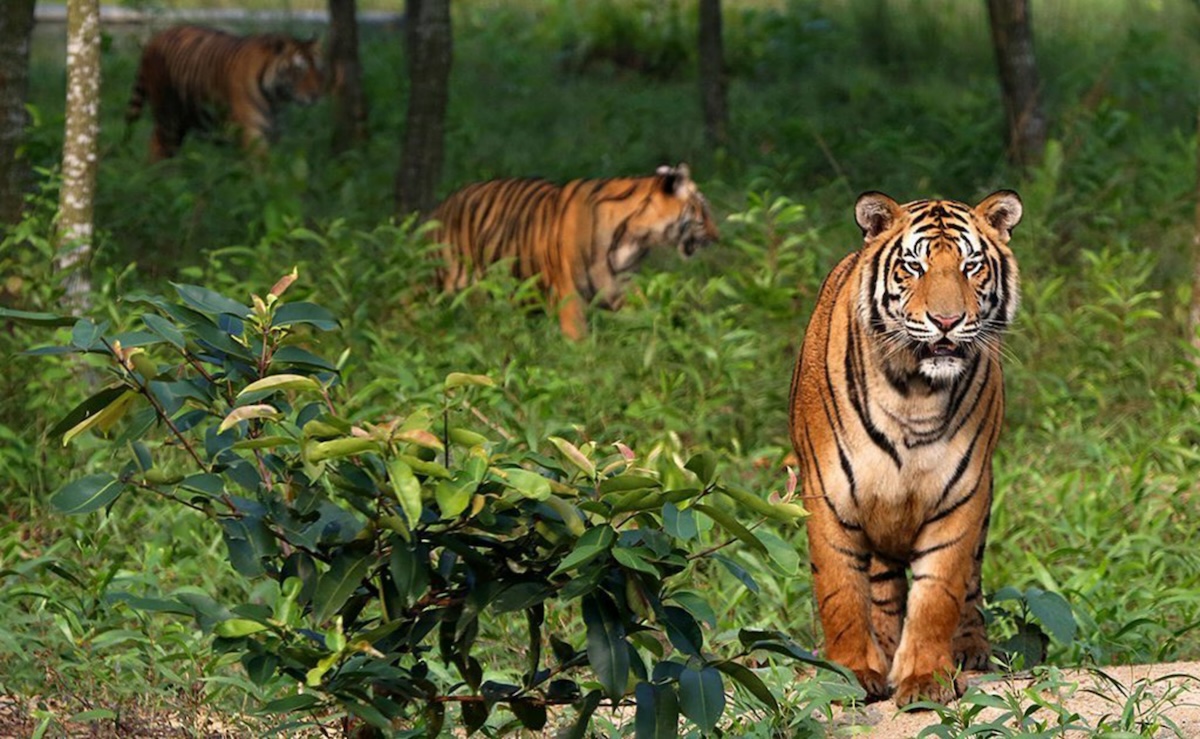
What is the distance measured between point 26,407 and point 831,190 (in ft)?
15.1

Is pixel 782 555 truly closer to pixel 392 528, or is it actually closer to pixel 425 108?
pixel 392 528

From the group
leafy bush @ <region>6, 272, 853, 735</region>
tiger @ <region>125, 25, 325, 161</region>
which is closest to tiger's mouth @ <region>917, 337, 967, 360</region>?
leafy bush @ <region>6, 272, 853, 735</region>

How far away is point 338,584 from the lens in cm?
265

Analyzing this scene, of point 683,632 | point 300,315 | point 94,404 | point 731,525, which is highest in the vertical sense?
point 300,315

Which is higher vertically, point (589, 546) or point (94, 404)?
point (94, 404)

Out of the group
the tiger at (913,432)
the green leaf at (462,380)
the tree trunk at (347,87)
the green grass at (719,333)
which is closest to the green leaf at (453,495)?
the green leaf at (462,380)

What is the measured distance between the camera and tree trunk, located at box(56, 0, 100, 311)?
19.9ft

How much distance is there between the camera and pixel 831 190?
8.86 m

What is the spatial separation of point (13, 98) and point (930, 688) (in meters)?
4.57

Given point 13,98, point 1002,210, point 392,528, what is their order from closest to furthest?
point 392,528
point 1002,210
point 13,98

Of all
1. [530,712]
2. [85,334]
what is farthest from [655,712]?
[85,334]

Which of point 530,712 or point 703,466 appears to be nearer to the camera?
point 703,466

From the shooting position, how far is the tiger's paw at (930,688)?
11.7 feet

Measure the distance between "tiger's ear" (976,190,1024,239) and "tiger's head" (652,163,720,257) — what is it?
3736 millimetres
